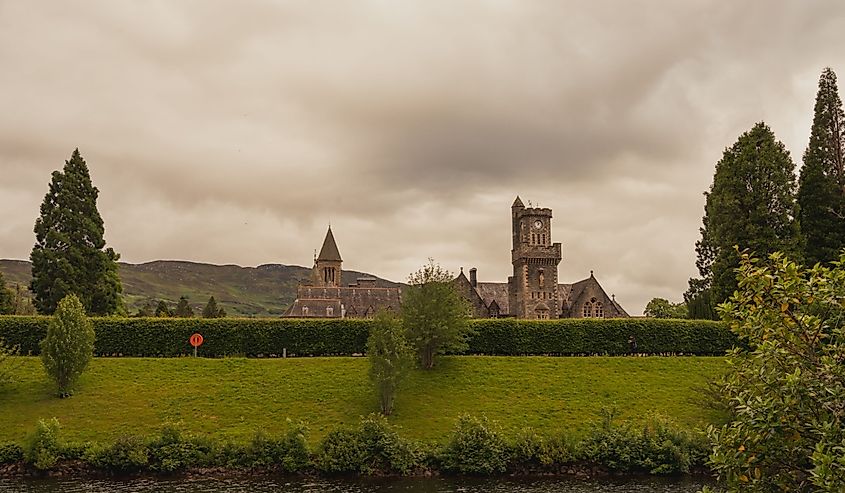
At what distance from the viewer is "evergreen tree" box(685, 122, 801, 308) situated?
59.8 m

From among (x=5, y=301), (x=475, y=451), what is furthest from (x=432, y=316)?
(x=5, y=301)

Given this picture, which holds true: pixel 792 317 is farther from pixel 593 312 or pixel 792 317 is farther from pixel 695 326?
pixel 593 312

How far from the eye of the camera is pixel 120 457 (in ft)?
115

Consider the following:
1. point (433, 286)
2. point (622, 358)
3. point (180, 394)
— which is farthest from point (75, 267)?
point (622, 358)

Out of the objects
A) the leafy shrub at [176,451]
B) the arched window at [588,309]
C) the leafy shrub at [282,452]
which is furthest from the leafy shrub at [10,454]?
the arched window at [588,309]

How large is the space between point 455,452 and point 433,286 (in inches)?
668

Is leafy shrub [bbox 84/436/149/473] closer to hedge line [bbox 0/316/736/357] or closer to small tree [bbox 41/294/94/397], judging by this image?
small tree [bbox 41/294/94/397]

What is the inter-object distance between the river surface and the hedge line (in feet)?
71.8

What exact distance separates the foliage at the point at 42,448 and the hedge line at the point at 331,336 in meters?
19.4

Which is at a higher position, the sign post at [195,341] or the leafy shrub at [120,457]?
the sign post at [195,341]

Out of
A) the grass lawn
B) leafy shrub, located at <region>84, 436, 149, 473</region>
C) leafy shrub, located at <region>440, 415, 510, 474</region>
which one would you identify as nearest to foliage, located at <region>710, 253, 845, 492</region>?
leafy shrub, located at <region>440, 415, 510, 474</region>

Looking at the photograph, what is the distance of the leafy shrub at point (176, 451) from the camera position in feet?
115

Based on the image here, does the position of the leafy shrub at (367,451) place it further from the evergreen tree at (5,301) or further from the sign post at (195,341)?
the evergreen tree at (5,301)

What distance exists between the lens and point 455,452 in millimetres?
35875
